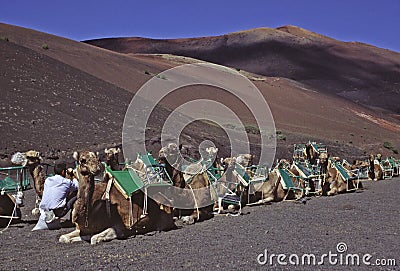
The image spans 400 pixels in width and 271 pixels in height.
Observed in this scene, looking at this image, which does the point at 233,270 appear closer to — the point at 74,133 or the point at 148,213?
the point at 148,213

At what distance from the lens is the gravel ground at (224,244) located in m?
7.03

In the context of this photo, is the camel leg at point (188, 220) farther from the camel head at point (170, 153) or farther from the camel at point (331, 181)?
the camel at point (331, 181)

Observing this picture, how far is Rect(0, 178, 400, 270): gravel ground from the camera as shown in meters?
7.03

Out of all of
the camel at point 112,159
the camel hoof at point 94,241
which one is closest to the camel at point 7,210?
the camel at point 112,159

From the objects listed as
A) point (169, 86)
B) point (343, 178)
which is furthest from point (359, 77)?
point (343, 178)

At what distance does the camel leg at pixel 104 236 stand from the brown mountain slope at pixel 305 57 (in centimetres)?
8800

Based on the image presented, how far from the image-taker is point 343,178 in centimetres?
1678

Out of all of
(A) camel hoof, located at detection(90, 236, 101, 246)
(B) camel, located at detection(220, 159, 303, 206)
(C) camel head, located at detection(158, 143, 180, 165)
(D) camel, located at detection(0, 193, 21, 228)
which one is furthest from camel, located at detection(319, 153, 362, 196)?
(A) camel hoof, located at detection(90, 236, 101, 246)

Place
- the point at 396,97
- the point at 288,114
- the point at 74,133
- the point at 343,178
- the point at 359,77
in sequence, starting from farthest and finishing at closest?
the point at 359,77
the point at 396,97
the point at 288,114
the point at 74,133
the point at 343,178

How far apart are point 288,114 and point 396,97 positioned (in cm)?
4543

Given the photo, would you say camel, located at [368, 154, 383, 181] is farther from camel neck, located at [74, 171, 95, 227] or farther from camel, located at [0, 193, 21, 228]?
camel neck, located at [74, 171, 95, 227]

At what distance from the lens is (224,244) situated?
830 centimetres

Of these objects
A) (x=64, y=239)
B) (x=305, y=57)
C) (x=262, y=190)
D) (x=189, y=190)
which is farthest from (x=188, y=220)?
(x=305, y=57)

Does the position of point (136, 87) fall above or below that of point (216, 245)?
above
